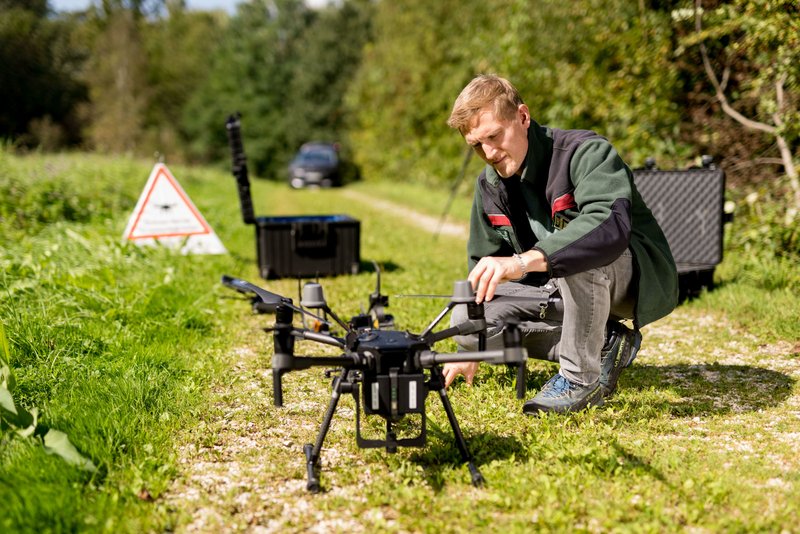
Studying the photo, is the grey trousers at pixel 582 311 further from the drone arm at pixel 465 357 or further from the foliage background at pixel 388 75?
the foliage background at pixel 388 75

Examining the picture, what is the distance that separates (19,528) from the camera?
2496 millimetres

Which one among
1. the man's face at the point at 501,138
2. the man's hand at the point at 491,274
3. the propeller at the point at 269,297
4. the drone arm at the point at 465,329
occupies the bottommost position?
the drone arm at the point at 465,329

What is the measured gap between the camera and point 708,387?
4.20 meters

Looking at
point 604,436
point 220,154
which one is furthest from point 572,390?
point 220,154

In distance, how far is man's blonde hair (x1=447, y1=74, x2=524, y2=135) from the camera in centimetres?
324

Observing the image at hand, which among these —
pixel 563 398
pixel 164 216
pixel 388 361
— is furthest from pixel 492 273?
pixel 164 216

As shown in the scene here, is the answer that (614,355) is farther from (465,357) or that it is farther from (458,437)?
(465,357)

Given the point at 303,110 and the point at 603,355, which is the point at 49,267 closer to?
the point at 603,355

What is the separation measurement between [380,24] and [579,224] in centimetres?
3269

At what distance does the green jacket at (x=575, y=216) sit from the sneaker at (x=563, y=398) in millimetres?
435

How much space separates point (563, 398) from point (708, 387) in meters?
1.15

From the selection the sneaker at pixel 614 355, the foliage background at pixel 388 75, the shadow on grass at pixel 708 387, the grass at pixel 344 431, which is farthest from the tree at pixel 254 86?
the sneaker at pixel 614 355

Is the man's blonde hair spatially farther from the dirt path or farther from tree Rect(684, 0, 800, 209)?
the dirt path

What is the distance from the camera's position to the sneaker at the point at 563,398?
11.8 feet
